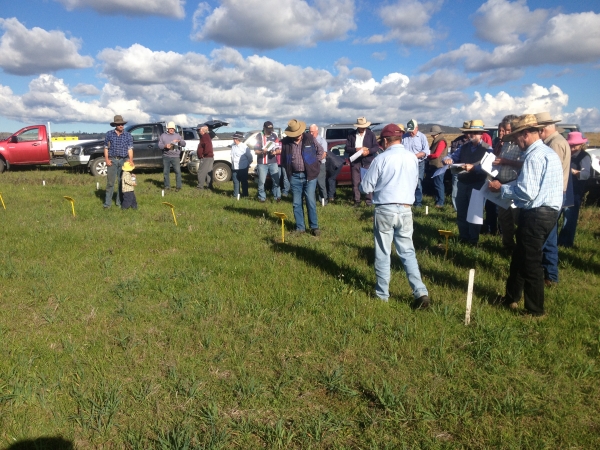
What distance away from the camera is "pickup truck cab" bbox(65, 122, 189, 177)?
1752 cm

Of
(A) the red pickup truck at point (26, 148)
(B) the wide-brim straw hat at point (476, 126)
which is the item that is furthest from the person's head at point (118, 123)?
(A) the red pickup truck at point (26, 148)

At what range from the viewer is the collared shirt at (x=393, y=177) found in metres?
4.85

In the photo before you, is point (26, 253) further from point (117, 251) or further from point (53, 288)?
point (53, 288)

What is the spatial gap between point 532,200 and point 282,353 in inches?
104

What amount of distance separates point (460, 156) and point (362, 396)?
16.5 feet

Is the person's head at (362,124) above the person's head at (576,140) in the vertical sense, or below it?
above

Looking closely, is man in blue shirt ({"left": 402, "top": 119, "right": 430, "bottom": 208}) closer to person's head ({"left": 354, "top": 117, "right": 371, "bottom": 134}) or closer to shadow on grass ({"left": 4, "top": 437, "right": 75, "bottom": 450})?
person's head ({"left": 354, "top": 117, "right": 371, "bottom": 134})

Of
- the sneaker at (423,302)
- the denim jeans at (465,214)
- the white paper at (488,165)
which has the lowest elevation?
the sneaker at (423,302)

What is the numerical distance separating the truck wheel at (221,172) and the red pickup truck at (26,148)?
317 inches

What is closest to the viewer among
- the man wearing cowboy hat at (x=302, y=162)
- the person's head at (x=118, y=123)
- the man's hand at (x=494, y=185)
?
the man's hand at (x=494, y=185)

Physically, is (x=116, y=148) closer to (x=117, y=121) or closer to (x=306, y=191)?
(x=117, y=121)

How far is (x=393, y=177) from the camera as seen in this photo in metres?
4.85

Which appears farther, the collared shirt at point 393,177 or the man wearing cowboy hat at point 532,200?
the collared shirt at point 393,177

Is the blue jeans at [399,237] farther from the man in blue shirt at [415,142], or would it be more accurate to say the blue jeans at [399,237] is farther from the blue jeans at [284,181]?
the blue jeans at [284,181]
